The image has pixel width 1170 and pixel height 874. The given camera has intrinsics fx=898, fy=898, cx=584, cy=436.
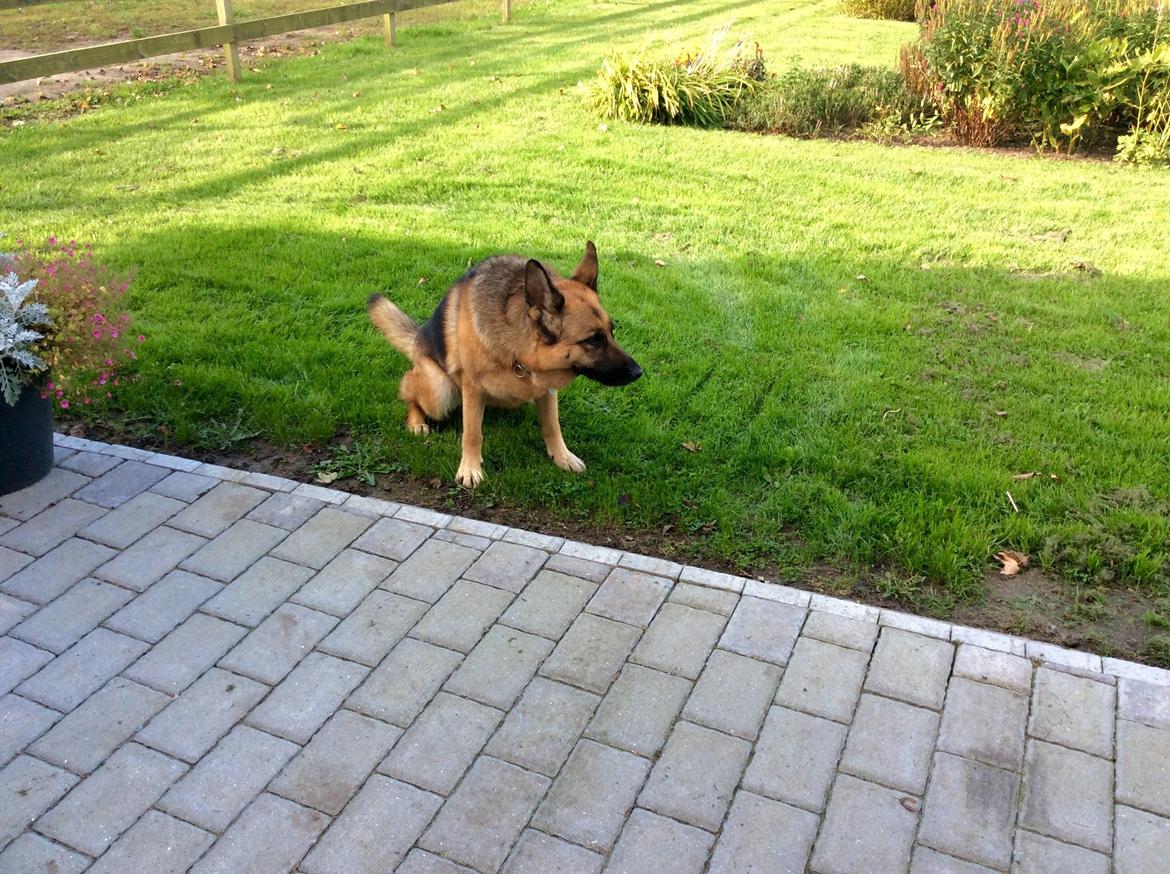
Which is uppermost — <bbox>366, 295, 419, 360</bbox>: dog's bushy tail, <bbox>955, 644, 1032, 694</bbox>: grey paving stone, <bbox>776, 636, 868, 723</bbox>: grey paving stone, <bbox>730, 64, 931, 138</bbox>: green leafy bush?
<bbox>730, 64, 931, 138</bbox>: green leafy bush

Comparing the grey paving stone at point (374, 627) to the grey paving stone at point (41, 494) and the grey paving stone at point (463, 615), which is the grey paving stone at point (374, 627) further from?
the grey paving stone at point (41, 494)

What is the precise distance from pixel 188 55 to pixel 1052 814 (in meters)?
15.0

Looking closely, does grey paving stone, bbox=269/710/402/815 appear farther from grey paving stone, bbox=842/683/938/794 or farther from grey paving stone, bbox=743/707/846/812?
grey paving stone, bbox=842/683/938/794

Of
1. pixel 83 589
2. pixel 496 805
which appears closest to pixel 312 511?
pixel 83 589

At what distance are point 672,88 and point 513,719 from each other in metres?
9.25

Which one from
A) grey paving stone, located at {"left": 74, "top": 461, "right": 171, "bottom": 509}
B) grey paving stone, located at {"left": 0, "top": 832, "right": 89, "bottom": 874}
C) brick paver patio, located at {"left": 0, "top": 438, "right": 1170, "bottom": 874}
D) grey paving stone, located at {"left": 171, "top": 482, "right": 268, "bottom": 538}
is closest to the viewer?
grey paving stone, located at {"left": 0, "top": 832, "right": 89, "bottom": 874}

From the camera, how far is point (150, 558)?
3.96 metres

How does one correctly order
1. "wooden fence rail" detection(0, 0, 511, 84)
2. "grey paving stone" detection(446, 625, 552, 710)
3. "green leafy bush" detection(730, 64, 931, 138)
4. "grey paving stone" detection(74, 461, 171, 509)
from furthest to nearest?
1. "green leafy bush" detection(730, 64, 931, 138)
2. "wooden fence rail" detection(0, 0, 511, 84)
3. "grey paving stone" detection(74, 461, 171, 509)
4. "grey paving stone" detection(446, 625, 552, 710)

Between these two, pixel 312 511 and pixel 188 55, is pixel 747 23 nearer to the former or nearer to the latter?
pixel 188 55

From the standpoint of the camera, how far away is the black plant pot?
4234 millimetres

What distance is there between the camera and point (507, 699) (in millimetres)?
3234

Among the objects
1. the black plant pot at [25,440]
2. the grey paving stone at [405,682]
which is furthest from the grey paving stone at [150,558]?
the grey paving stone at [405,682]

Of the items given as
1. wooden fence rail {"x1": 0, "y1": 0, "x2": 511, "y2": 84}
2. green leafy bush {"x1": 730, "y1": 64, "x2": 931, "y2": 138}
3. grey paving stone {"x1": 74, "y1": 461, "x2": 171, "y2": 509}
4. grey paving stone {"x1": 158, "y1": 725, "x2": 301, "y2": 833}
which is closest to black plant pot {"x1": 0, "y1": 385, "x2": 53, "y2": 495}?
grey paving stone {"x1": 74, "y1": 461, "x2": 171, "y2": 509}

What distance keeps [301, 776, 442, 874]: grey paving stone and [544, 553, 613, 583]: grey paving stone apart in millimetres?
1269
